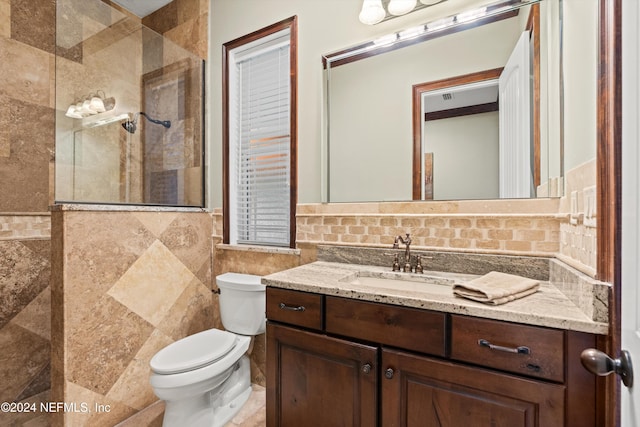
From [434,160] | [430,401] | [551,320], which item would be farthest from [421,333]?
[434,160]

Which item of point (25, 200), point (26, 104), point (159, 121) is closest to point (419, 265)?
point (159, 121)

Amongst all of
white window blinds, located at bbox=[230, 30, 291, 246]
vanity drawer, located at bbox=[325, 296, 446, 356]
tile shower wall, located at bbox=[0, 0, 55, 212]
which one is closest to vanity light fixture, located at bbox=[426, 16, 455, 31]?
white window blinds, located at bbox=[230, 30, 291, 246]

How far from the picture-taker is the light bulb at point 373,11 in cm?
164

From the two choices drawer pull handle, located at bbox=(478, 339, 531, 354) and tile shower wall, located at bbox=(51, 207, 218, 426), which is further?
tile shower wall, located at bbox=(51, 207, 218, 426)

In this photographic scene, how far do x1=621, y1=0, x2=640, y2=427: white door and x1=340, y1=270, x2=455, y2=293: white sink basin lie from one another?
701 millimetres

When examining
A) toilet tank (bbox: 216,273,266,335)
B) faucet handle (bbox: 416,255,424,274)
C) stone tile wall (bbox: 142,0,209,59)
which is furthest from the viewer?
stone tile wall (bbox: 142,0,209,59)

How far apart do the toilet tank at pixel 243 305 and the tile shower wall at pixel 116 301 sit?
0.41 m

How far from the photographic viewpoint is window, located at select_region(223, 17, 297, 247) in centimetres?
205

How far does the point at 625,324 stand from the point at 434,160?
1076 millimetres

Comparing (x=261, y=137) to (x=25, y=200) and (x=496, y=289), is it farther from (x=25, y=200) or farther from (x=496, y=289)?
(x=496, y=289)

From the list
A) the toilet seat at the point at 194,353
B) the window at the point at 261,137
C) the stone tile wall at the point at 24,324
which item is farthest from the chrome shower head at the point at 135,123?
the toilet seat at the point at 194,353

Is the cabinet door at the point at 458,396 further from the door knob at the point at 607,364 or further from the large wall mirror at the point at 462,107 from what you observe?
the large wall mirror at the point at 462,107

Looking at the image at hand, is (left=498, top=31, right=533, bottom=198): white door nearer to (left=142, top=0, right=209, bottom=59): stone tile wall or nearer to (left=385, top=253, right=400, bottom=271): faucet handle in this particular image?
(left=385, top=253, right=400, bottom=271): faucet handle

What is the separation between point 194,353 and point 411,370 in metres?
1.15
